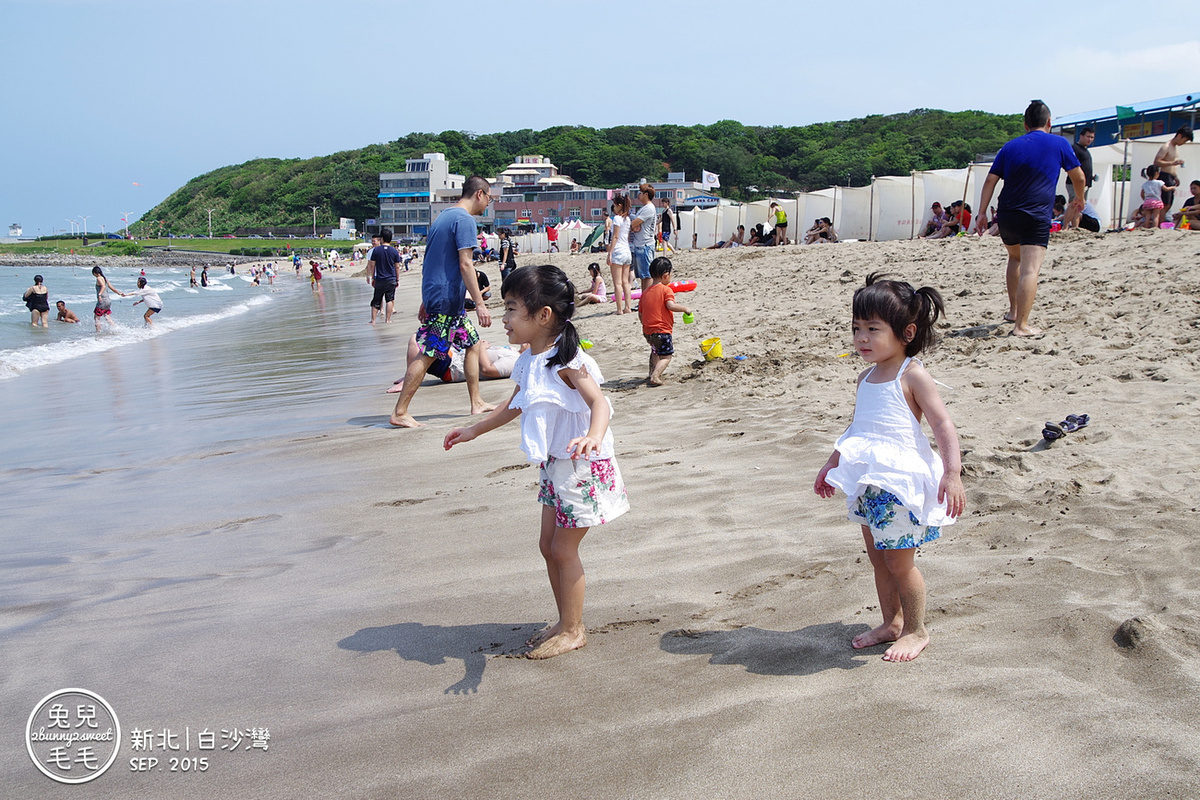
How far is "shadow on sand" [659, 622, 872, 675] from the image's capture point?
244 centimetres

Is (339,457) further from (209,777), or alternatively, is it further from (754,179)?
(754,179)

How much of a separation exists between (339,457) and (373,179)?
461ft

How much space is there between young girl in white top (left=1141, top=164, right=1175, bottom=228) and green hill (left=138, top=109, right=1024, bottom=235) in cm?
6803

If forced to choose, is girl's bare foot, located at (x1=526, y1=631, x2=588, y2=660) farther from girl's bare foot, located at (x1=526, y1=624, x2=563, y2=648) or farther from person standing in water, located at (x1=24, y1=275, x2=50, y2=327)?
person standing in water, located at (x1=24, y1=275, x2=50, y2=327)

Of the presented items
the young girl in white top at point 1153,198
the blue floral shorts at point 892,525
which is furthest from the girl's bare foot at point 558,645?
the young girl in white top at point 1153,198

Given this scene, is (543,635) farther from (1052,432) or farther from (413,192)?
(413,192)

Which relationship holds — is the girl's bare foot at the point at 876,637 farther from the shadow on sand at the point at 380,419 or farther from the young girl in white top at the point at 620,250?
the young girl in white top at the point at 620,250

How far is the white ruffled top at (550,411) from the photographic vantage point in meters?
2.65

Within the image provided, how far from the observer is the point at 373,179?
136250mm

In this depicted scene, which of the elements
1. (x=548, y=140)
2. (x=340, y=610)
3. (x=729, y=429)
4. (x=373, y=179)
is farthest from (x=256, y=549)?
(x=548, y=140)

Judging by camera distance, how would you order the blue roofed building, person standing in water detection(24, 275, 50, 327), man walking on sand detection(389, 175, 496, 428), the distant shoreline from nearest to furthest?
man walking on sand detection(389, 175, 496, 428) < person standing in water detection(24, 275, 50, 327) < the blue roofed building < the distant shoreline

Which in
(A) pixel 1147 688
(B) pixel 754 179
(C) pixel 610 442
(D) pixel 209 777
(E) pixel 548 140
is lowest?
(D) pixel 209 777

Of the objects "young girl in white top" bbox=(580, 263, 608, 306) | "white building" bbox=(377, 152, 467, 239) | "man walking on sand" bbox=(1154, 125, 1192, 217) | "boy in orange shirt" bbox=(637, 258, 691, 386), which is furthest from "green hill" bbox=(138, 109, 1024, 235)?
"boy in orange shirt" bbox=(637, 258, 691, 386)

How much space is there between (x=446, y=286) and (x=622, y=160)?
137617 mm
